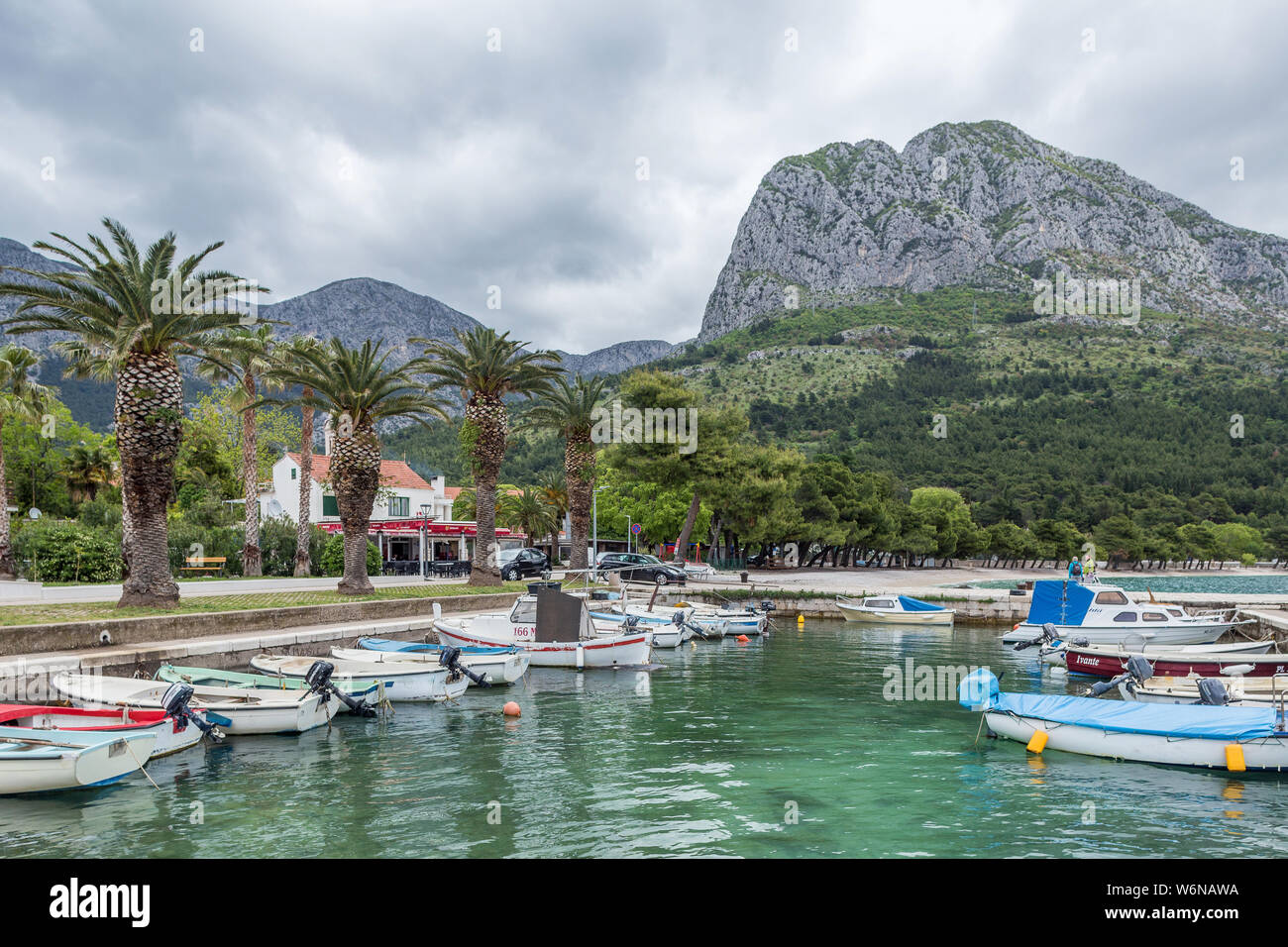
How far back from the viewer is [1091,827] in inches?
410

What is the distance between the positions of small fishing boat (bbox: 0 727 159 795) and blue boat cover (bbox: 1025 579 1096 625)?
1201 inches

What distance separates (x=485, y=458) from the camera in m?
34.2

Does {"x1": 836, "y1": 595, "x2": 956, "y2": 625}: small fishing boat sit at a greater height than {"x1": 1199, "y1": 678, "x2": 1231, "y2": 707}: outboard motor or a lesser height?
lesser

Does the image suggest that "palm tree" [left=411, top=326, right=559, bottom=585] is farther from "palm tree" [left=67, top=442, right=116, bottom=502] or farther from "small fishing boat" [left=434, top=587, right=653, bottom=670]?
"palm tree" [left=67, top=442, right=116, bottom=502]

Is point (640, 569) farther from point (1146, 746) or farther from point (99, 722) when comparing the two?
point (99, 722)

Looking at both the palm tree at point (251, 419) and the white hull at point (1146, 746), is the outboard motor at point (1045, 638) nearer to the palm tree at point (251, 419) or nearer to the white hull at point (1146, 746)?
the white hull at point (1146, 746)

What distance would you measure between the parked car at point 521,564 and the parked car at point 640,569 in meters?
3.50

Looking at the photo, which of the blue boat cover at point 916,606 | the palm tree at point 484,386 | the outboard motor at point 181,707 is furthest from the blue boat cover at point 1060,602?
the outboard motor at point 181,707

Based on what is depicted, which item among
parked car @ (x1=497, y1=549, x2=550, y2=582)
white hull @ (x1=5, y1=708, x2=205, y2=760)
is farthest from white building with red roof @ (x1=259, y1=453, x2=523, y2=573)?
white hull @ (x1=5, y1=708, x2=205, y2=760)

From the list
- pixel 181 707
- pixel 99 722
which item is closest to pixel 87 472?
pixel 181 707

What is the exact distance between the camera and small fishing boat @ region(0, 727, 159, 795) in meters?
10.6

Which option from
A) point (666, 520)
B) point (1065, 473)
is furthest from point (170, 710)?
point (1065, 473)
